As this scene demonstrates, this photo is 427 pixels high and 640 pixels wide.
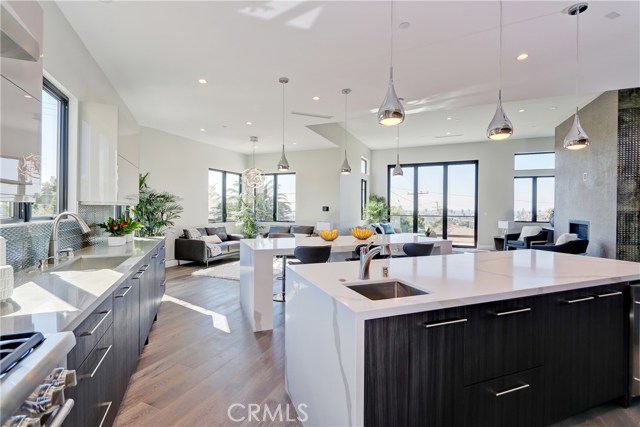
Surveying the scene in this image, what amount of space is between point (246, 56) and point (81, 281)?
275 centimetres

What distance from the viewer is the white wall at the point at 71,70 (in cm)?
241

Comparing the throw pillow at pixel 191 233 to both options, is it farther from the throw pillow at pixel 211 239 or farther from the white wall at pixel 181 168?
the white wall at pixel 181 168

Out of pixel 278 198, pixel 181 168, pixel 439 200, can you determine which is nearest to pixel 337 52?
pixel 181 168

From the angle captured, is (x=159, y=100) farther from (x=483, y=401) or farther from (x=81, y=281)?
(x=483, y=401)

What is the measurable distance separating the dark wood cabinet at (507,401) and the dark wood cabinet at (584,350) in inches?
3.9

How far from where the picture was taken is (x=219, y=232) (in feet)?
25.7

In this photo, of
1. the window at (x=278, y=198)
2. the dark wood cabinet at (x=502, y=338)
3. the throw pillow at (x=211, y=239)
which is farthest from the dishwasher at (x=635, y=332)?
the window at (x=278, y=198)

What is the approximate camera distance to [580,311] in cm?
173

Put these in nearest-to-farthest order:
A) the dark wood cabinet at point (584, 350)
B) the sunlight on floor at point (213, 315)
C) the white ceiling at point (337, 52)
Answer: the dark wood cabinet at point (584, 350) < the white ceiling at point (337, 52) < the sunlight on floor at point (213, 315)

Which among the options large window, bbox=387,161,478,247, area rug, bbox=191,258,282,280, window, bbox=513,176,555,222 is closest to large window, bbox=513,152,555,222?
window, bbox=513,176,555,222

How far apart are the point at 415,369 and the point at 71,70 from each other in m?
3.74

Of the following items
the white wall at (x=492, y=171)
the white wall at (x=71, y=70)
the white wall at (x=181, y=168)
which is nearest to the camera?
the white wall at (x=71, y=70)

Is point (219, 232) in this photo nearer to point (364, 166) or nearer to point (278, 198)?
point (278, 198)

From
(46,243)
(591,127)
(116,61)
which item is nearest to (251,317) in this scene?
(46,243)
